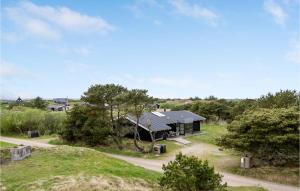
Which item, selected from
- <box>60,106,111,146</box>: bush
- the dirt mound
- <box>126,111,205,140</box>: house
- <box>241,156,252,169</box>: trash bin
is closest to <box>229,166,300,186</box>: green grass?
<box>241,156,252,169</box>: trash bin

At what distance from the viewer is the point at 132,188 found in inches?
702

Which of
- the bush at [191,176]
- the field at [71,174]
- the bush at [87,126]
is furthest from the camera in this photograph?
the bush at [87,126]

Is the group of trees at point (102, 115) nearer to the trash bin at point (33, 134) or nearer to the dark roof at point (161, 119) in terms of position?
the dark roof at point (161, 119)

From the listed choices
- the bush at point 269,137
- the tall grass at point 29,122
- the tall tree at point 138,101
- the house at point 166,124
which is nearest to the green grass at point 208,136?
the house at point 166,124

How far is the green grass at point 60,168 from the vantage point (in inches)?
706

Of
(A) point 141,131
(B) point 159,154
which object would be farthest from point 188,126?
(B) point 159,154

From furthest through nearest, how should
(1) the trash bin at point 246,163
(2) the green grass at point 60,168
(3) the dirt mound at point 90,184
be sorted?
(1) the trash bin at point 246,163 < (2) the green grass at point 60,168 < (3) the dirt mound at point 90,184

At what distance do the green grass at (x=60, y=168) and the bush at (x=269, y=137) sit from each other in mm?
9158

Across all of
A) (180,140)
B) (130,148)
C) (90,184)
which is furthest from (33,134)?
(90,184)

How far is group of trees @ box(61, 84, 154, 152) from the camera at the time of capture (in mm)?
35594

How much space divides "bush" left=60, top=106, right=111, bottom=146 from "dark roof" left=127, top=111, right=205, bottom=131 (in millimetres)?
3726

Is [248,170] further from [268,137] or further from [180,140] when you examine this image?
[180,140]

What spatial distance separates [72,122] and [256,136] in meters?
20.0

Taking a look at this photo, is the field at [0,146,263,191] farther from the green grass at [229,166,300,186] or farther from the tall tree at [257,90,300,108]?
the tall tree at [257,90,300,108]
